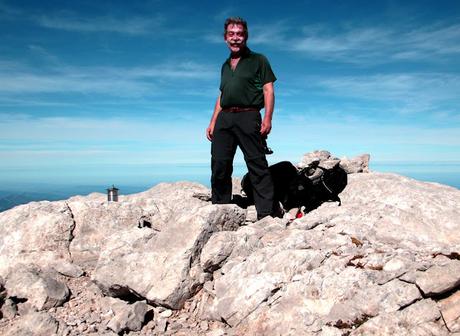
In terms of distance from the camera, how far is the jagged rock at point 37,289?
309 inches

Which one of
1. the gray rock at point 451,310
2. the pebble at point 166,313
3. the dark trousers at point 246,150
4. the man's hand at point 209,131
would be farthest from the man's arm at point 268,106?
the gray rock at point 451,310

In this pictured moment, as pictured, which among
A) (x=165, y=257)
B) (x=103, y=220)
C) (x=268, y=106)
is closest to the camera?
(x=165, y=257)

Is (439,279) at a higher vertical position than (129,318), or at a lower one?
higher

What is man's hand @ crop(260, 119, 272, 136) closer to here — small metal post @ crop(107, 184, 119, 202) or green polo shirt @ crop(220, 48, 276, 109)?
green polo shirt @ crop(220, 48, 276, 109)

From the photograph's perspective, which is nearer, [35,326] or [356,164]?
[35,326]

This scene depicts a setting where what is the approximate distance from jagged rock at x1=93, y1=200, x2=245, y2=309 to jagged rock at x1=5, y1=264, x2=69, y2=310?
30.4 inches

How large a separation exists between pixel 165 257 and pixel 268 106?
15.2ft

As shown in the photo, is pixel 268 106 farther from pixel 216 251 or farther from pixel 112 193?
pixel 112 193

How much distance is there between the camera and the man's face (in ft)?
33.2

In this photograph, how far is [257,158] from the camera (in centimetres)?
1031

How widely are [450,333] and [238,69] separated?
747 cm

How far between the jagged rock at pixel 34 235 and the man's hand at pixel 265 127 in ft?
18.5

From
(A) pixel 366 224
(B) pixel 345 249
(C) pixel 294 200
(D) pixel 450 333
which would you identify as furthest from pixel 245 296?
(C) pixel 294 200

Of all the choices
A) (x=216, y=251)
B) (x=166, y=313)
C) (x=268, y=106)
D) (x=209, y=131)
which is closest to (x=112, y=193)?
(x=209, y=131)
